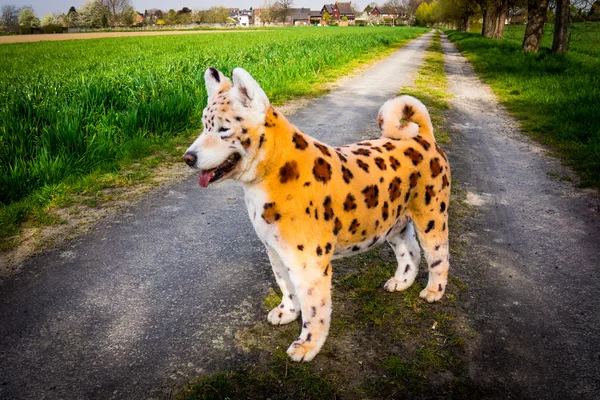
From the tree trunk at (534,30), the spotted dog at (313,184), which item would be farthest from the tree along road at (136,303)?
the tree trunk at (534,30)

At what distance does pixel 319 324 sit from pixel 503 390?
1.25m

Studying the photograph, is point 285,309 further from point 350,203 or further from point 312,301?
point 350,203

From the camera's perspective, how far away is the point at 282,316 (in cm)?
340

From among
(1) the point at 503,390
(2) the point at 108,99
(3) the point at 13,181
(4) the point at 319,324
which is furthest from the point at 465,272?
(2) the point at 108,99

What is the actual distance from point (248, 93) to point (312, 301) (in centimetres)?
135

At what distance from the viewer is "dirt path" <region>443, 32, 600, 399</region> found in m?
2.95

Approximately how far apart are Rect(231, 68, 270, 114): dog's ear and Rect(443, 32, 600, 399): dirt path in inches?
88.9

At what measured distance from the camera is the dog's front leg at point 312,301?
271 cm

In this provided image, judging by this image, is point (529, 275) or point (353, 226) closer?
point (353, 226)

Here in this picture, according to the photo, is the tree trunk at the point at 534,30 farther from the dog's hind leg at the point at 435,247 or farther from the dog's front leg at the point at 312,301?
the dog's front leg at the point at 312,301

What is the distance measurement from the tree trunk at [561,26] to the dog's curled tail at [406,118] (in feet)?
58.9

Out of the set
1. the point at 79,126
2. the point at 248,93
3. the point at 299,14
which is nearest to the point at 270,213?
the point at 248,93

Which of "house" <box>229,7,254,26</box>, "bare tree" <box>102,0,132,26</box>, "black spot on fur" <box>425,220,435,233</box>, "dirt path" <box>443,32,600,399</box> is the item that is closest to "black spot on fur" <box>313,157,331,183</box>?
"black spot on fur" <box>425,220,435,233</box>

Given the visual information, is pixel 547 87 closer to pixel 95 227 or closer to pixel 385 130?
pixel 385 130
